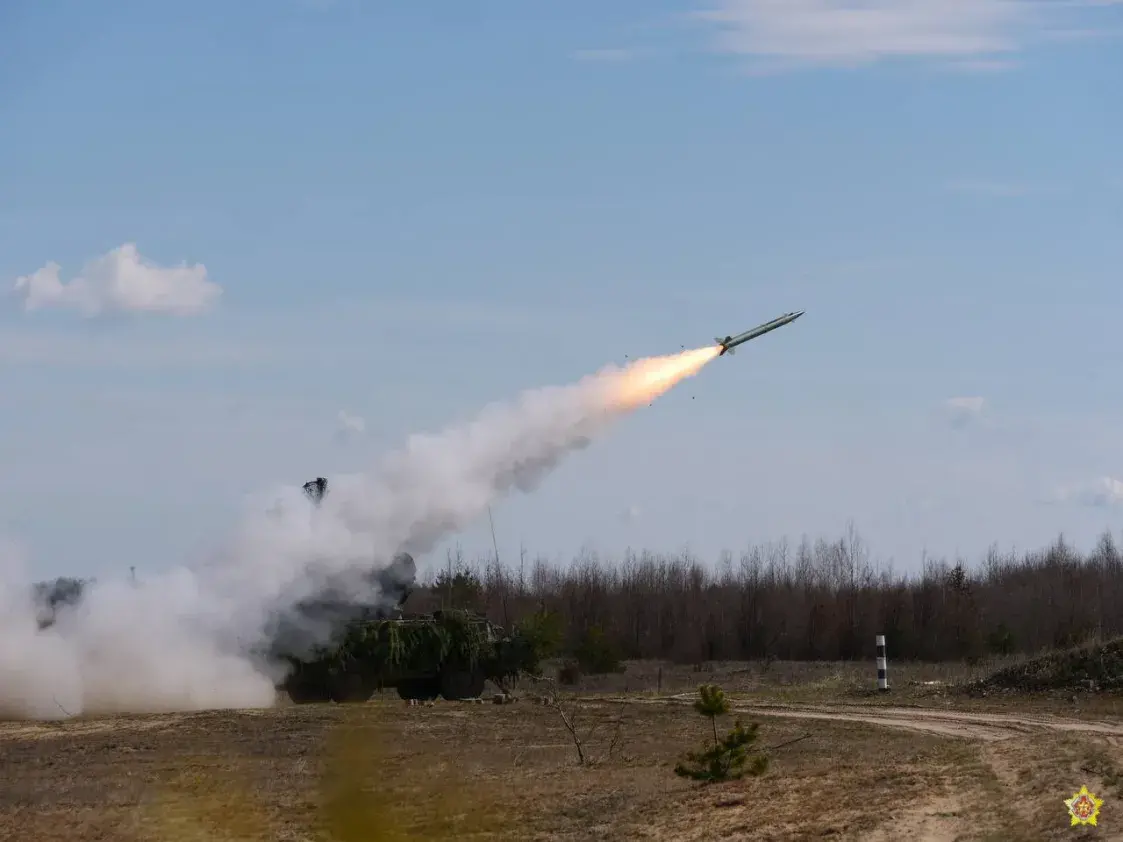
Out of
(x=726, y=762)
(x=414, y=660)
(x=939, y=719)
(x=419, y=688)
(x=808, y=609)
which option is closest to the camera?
(x=726, y=762)

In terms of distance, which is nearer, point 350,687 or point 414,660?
point 350,687

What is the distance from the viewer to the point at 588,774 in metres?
16.1

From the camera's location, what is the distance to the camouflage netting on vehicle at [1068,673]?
23.9 m

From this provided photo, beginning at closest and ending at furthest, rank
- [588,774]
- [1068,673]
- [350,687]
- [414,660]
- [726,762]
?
[726,762], [588,774], [1068,673], [350,687], [414,660]

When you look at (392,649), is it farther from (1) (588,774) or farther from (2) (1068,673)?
(1) (588,774)

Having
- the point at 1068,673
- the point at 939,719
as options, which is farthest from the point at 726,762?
the point at 1068,673

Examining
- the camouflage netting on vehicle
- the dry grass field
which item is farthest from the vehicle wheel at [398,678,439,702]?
the camouflage netting on vehicle

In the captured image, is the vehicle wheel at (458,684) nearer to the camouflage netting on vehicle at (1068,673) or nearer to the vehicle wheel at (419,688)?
the vehicle wheel at (419,688)

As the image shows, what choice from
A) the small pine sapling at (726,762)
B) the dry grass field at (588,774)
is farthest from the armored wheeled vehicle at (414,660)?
the small pine sapling at (726,762)

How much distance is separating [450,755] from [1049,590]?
56.4 metres

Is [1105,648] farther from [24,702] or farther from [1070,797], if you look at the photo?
[24,702]

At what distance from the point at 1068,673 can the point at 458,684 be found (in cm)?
1170

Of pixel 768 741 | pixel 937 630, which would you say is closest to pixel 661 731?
pixel 768 741

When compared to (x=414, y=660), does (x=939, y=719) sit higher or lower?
lower
